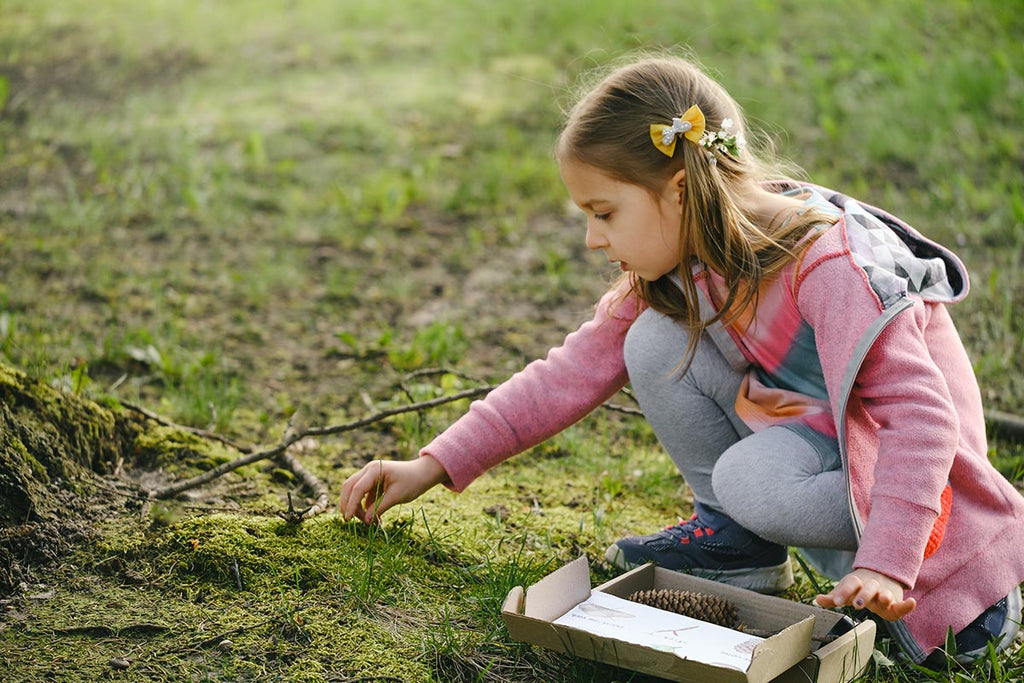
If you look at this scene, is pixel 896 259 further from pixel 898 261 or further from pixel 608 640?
pixel 608 640

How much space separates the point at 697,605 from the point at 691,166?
0.86 metres

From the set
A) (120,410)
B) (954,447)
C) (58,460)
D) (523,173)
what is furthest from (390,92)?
(954,447)

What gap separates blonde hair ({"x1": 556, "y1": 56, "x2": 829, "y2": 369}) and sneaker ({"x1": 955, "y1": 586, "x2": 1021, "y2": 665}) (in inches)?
29.9

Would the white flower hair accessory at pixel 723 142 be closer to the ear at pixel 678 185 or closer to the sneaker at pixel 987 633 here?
the ear at pixel 678 185

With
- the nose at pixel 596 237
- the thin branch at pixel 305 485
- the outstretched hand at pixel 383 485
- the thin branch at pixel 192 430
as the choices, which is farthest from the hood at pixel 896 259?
the thin branch at pixel 192 430

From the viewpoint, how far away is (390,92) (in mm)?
6168

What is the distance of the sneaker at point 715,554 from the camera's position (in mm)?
2312

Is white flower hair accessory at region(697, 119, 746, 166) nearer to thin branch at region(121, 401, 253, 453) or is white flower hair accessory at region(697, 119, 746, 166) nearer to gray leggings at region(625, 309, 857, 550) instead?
gray leggings at region(625, 309, 857, 550)

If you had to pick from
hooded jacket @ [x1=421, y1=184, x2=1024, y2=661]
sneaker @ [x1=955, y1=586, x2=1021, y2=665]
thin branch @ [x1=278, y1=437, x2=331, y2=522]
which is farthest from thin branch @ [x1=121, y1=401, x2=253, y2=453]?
sneaker @ [x1=955, y1=586, x2=1021, y2=665]

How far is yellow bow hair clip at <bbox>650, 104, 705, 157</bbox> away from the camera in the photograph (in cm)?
204

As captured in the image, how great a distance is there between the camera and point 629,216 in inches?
83.0

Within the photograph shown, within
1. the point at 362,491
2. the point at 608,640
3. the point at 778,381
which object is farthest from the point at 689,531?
the point at 362,491

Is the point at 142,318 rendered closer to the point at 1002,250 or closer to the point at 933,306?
the point at 933,306

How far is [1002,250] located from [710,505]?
246 cm
